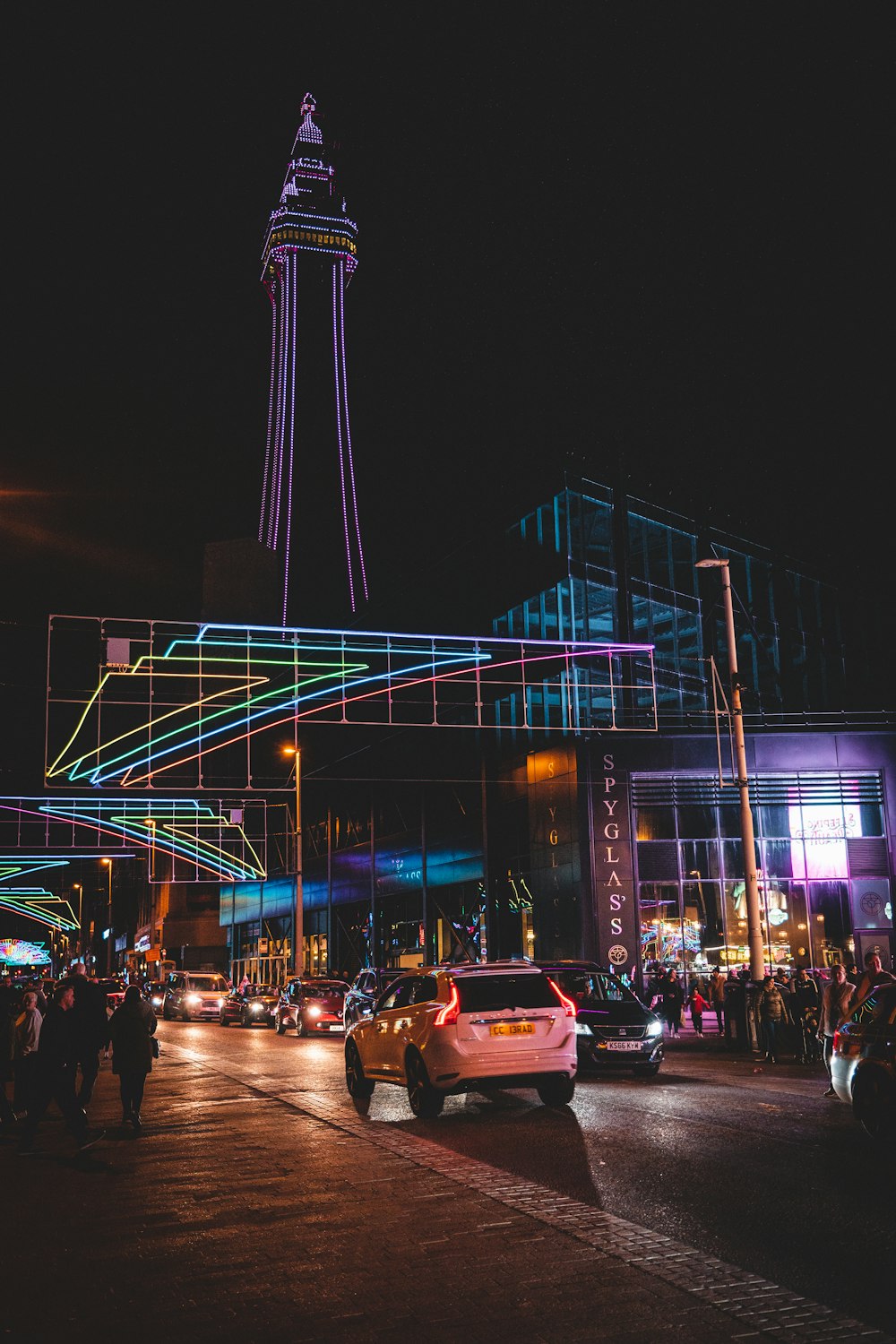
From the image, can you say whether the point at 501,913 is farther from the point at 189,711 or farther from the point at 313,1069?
the point at 313,1069

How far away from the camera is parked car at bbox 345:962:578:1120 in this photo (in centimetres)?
1354

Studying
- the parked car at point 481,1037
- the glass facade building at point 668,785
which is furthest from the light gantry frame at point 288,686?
the parked car at point 481,1037

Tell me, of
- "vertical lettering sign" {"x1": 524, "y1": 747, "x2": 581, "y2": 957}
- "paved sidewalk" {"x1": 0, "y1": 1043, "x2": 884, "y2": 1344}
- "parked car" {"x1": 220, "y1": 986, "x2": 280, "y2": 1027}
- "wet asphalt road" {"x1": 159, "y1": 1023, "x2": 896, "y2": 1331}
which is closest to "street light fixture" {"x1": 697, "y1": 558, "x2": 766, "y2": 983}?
"wet asphalt road" {"x1": 159, "y1": 1023, "x2": 896, "y2": 1331}

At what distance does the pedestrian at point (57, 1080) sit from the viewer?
469 inches

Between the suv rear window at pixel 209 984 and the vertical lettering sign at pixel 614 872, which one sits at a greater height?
the vertical lettering sign at pixel 614 872

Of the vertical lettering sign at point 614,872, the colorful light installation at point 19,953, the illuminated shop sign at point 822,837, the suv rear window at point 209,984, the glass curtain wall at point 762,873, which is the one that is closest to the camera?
the vertical lettering sign at point 614,872

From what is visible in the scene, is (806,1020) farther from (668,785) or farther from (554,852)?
(554,852)

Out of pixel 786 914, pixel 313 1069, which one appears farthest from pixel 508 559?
pixel 313 1069

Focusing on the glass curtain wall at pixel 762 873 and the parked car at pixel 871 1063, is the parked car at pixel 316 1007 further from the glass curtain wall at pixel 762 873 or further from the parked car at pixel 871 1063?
the parked car at pixel 871 1063

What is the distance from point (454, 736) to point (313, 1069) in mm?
25679

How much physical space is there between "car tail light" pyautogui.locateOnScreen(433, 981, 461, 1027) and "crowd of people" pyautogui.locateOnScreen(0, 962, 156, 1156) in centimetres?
320

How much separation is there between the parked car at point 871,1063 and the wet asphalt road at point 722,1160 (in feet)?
1.06

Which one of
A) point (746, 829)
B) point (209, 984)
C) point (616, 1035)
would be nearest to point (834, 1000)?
point (616, 1035)

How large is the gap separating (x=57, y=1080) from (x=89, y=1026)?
1810 mm
